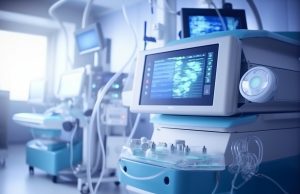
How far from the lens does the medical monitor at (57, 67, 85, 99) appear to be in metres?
2.80

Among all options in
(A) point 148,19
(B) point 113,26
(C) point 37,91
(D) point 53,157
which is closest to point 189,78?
(D) point 53,157

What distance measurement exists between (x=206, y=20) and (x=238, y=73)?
0.71 metres

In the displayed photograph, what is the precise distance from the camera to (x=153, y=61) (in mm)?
1147

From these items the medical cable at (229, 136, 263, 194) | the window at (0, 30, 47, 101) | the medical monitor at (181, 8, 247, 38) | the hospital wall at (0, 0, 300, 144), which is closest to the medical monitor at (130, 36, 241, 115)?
the medical cable at (229, 136, 263, 194)

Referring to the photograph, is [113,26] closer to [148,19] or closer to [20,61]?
[148,19]

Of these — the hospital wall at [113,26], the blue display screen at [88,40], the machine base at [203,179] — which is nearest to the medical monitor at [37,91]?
the blue display screen at [88,40]

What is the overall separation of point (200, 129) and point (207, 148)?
8cm

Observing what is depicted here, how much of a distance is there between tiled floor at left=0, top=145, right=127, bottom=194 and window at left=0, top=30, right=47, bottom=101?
201 cm

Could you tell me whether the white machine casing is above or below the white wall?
below

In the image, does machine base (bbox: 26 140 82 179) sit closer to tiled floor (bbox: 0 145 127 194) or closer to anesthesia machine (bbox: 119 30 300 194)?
tiled floor (bbox: 0 145 127 194)

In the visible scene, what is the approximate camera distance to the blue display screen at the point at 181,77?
949 millimetres

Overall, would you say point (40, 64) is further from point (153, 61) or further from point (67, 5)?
point (153, 61)

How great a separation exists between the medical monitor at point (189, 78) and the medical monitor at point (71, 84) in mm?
1725

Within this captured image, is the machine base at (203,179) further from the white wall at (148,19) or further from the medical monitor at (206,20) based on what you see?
the white wall at (148,19)
